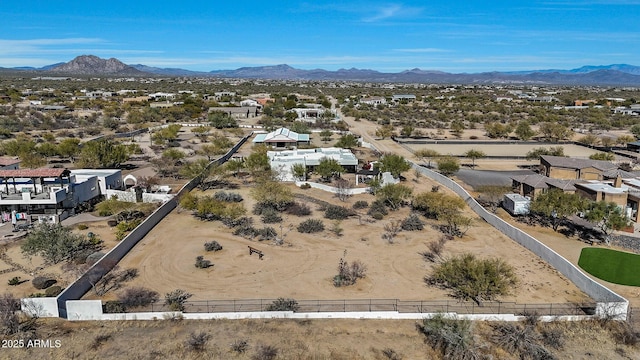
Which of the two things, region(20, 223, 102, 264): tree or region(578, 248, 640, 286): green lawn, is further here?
region(20, 223, 102, 264): tree

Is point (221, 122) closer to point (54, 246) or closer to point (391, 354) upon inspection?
point (54, 246)

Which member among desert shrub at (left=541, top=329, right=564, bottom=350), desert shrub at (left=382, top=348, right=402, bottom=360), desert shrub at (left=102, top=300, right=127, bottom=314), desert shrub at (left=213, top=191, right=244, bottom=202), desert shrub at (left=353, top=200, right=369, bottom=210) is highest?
desert shrub at (left=213, top=191, right=244, bottom=202)

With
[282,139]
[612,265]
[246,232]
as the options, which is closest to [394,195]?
[246,232]

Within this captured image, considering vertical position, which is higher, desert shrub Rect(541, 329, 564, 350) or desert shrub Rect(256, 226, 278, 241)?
desert shrub Rect(256, 226, 278, 241)

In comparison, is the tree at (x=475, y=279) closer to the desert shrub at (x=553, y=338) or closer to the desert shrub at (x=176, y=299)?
the desert shrub at (x=553, y=338)

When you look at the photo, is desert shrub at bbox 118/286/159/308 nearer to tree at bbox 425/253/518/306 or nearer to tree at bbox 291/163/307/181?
tree at bbox 425/253/518/306

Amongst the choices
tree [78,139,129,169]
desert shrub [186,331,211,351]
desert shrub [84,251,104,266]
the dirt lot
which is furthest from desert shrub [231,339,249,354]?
tree [78,139,129,169]

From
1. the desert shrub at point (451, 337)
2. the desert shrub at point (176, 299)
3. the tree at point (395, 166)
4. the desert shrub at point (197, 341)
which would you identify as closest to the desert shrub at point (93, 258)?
the desert shrub at point (176, 299)

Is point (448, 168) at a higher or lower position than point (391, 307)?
higher
